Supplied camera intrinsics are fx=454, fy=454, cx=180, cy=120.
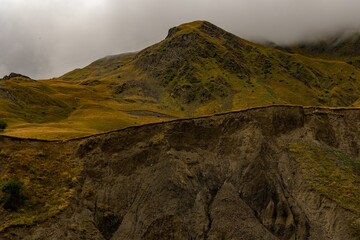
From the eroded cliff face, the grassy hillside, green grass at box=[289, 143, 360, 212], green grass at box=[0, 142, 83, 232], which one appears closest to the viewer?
green grass at box=[0, 142, 83, 232]

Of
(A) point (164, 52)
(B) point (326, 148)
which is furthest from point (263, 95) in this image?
(B) point (326, 148)

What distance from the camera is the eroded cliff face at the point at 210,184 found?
4859 cm

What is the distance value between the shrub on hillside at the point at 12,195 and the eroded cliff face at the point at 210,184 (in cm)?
327

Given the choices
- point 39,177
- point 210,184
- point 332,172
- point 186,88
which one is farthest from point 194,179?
point 186,88

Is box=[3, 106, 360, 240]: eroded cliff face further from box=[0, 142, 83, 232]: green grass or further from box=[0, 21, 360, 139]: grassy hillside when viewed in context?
box=[0, 21, 360, 139]: grassy hillside

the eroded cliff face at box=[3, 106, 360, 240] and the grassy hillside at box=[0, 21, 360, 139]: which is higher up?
the grassy hillside at box=[0, 21, 360, 139]

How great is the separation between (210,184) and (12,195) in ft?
74.3

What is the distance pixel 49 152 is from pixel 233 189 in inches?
889

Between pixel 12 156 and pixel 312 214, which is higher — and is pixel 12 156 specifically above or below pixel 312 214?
above

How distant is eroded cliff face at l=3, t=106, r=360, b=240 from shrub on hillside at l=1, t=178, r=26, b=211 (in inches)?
129

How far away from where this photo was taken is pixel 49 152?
54.8m

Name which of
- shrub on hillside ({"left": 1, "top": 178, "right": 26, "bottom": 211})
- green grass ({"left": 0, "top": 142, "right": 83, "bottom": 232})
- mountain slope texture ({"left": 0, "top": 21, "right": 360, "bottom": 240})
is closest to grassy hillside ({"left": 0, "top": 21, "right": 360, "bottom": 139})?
mountain slope texture ({"left": 0, "top": 21, "right": 360, "bottom": 240})

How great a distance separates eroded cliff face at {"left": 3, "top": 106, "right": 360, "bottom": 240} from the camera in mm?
48594

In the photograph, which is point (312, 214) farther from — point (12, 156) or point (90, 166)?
point (12, 156)
